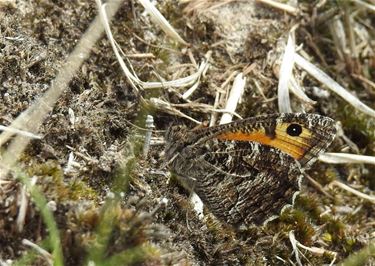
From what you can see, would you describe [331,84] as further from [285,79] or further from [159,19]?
[159,19]

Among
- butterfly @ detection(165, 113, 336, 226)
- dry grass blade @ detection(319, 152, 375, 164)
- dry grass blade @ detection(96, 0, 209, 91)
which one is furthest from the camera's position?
dry grass blade @ detection(319, 152, 375, 164)

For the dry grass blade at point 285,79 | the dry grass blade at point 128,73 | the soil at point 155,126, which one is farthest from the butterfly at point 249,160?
the dry grass blade at point 285,79

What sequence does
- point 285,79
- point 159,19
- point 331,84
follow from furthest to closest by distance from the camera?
point 331,84 → point 285,79 → point 159,19

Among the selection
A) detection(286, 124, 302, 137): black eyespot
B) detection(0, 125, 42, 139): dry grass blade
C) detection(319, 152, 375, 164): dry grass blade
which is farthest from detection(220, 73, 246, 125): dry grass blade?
detection(0, 125, 42, 139): dry grass blade

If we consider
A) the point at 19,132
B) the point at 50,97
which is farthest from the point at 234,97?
the point at 19,132

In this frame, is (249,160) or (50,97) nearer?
(50,97)

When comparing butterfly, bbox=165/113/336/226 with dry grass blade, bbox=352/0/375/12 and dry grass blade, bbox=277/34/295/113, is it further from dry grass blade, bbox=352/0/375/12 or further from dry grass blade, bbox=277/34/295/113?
dry grass blade, bbox=352/0/375/12

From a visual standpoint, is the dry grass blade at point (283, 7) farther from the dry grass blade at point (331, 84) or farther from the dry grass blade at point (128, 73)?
the dry grass blade at point (128, 73)
